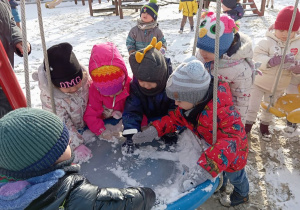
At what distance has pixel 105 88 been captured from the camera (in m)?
1.46

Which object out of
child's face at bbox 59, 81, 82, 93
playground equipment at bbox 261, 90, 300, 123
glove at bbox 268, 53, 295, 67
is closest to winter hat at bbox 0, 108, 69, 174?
child's face at bbox 59, 81, 82, 93

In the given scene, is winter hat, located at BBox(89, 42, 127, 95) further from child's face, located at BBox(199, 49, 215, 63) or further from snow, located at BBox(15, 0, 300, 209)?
child's face, located at BBox(199, 49, 215, 63)

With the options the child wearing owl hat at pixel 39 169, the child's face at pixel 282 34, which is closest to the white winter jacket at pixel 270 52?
the child's face at pixel 282 34

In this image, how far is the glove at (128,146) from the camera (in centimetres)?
149

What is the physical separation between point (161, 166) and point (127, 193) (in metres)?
0.44

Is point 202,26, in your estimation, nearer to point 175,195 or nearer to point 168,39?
point 175,195

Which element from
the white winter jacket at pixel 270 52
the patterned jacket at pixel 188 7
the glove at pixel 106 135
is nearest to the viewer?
the glove at pixel 106 135

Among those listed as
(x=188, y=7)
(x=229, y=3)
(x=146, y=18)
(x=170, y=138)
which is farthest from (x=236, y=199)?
(x=188, y=7)

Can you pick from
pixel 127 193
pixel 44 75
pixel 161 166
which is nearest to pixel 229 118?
pixel 161 166

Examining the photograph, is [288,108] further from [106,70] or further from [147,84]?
[106,70]

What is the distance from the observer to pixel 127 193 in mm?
962

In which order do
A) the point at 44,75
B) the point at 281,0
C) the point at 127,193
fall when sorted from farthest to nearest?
the point at 281,0, the point at 44,75, the point at 127,193

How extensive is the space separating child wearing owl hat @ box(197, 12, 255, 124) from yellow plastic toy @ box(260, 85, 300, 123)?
1.12ft

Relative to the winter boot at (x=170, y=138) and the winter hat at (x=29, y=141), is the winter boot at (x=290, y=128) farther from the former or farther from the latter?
the winter hat at (x=29, y=141)
